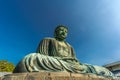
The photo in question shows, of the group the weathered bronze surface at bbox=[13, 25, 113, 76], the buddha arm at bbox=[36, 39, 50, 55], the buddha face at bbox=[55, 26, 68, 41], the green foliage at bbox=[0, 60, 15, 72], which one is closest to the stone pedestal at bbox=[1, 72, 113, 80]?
the weathered bronze surface at bbox=[13, 25, 113, 76]

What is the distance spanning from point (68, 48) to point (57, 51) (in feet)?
1.83

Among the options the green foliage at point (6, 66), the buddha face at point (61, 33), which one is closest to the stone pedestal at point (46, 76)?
the buddha face at point (61, 33)

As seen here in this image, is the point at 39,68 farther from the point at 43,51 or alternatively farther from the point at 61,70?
the point at 43,51

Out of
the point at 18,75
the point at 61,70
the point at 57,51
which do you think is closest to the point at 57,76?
the point at 61,70

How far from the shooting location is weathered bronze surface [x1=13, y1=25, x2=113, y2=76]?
26.9 ft

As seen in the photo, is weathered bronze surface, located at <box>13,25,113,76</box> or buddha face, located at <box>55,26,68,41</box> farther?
buddha face, located at <box>55,26,68,41</box>

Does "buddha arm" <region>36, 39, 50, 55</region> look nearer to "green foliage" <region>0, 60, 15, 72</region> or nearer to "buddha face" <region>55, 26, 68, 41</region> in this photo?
"buddha face" <region>55, 26, 68, 41</region>

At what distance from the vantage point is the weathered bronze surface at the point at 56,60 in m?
8.20

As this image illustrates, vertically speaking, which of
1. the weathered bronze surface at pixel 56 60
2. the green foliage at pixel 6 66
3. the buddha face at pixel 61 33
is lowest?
the weathered bronze surface at pixel 56 60

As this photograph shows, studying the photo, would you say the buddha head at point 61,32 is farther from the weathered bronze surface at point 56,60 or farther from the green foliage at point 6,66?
the green foliage at point 6,66

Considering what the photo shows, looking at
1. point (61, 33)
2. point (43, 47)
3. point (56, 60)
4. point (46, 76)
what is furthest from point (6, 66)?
point (46, 76)

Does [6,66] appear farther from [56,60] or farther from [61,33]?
[56,60]

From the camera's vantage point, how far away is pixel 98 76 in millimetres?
8297

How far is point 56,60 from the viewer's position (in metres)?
8.46
